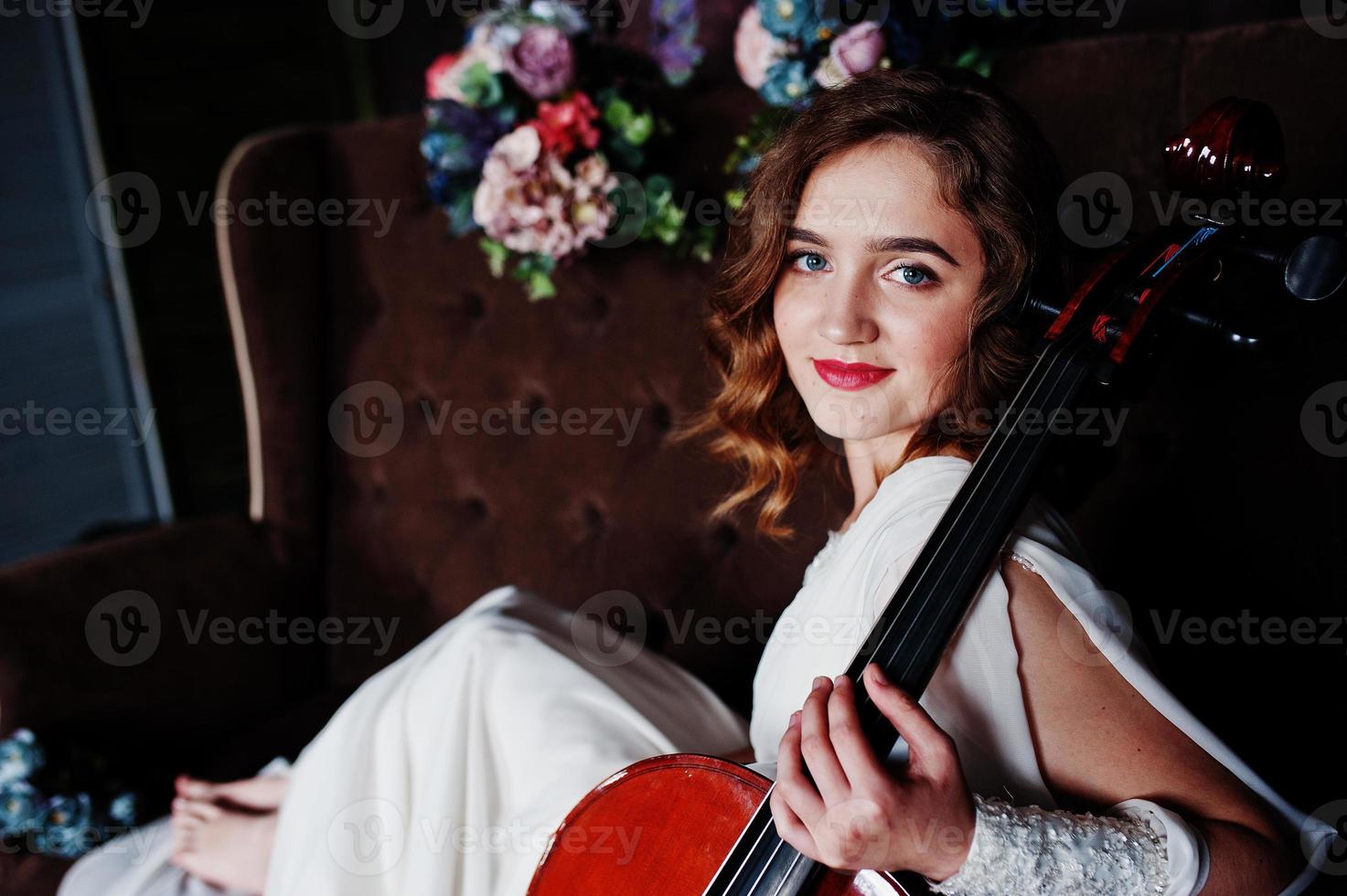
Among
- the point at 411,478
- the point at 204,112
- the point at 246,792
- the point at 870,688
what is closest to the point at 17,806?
the point at 246,792

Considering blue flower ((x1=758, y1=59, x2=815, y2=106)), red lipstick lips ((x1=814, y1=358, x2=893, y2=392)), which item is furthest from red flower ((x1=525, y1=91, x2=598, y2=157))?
red lipstick lips ((x1=814, y1=358, x2=893, y2=392))

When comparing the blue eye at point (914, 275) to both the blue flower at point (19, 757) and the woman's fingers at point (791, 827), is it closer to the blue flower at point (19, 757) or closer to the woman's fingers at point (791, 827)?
the woman's fingers at point (791, 827)

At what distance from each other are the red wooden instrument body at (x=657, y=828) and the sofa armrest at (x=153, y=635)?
1.04 m

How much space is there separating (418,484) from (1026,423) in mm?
1355

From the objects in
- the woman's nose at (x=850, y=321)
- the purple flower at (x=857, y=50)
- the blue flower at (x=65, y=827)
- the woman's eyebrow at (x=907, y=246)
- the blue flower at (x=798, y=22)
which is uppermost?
the blue flower at (x=798, y=22)

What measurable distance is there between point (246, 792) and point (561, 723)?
54cm

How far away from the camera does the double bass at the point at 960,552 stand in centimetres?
75

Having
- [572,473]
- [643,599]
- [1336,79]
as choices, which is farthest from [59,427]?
[1336,79]

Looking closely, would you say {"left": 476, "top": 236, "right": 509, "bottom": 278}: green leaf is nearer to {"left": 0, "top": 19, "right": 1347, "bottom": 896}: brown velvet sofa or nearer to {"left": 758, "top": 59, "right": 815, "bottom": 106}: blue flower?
{"left": 0, "top": 19, "right": 1347, "bottom": 896}: brown velvet sofa

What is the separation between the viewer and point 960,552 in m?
0.77

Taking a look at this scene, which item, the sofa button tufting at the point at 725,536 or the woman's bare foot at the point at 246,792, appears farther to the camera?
the sofa button tufting at the point at 725,536

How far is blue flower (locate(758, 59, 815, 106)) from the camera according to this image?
1.38m

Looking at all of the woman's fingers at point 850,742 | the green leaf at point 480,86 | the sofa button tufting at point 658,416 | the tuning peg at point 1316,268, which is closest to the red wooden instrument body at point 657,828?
the woman's fingers at point 850,742

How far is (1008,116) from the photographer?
934 mm
